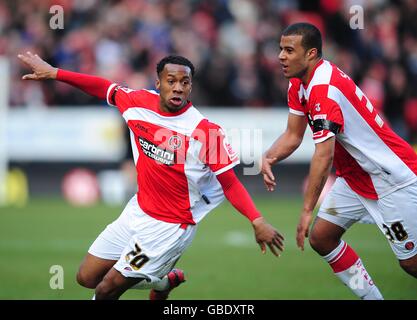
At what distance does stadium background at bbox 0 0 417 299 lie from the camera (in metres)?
15.8

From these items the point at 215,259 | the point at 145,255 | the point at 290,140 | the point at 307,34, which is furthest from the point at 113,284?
the point at 215,259

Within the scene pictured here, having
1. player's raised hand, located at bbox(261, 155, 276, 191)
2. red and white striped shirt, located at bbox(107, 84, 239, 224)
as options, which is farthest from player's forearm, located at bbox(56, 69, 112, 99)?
player's raised hand, located at bbox(261, 155, 276, 191)

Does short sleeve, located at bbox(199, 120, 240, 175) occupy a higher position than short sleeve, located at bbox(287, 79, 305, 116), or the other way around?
short sleeve, located at bbox(287, 79, 305, 116)

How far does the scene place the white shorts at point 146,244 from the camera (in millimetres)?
7195

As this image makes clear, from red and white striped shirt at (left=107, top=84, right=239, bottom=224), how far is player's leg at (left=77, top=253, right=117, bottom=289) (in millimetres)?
651

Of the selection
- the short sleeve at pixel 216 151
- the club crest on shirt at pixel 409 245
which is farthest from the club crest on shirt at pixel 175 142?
the club crest on shirt at pixel 409 245

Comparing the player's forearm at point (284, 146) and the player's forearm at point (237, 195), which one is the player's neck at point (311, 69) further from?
the player's forearm at point (237, 195)

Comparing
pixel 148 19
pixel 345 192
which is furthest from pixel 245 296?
pixel 148 19

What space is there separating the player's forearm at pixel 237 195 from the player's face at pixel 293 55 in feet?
3.54

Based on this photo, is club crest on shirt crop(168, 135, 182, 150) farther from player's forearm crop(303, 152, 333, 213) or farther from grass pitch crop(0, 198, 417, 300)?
grass pitch crop(0, 198, 417, 300)

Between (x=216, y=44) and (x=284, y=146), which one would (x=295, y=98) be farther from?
(x=216, y=44)

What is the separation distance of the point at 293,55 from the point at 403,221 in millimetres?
1774

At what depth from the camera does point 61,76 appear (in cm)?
764

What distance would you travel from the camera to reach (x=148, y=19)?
1927 cm
